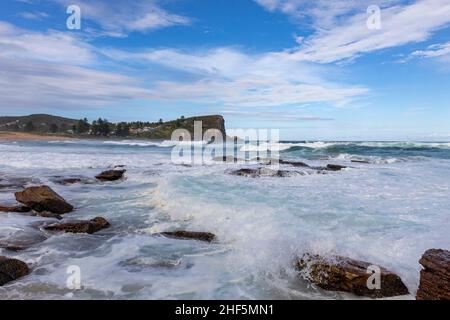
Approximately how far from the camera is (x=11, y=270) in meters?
5.32

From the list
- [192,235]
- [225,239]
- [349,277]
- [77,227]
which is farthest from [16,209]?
[349,277]

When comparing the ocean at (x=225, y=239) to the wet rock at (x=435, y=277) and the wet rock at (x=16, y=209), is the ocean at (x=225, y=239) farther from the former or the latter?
the wet rock at (x=435, y=277)

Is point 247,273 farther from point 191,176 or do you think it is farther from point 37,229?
point 191,176

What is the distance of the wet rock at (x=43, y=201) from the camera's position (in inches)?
369

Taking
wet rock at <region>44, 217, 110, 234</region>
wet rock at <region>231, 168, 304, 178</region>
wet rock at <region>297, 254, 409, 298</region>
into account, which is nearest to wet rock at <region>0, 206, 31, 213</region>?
wet rock at <region>44, 217, 110, 234</region>

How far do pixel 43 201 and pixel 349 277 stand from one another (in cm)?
753

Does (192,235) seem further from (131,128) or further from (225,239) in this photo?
(131,128)

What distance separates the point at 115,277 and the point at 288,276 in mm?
2547

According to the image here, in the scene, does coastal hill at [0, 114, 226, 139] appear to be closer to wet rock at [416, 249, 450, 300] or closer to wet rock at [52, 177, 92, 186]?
wet rock at [52, 177, 92, 186]

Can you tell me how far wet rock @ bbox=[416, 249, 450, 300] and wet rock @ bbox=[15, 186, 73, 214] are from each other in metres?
8.26

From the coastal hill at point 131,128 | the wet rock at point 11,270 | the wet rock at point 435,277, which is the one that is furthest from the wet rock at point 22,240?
the coastal hill at point 131,128

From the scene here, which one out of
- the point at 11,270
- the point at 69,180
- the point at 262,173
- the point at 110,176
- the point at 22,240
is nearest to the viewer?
the point at 11,270
